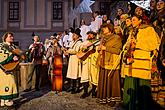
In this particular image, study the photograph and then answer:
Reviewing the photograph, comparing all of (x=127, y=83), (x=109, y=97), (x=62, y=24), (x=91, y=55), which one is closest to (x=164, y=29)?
(x=127, y=83)

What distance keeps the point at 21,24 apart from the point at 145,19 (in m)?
22.2

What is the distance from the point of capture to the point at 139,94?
666cm

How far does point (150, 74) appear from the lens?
6.48m

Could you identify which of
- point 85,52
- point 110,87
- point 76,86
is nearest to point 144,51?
point 110,87

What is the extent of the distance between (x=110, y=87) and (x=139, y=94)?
46.7 inches

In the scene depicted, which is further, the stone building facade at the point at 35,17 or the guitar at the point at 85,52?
A: the stone building facade at the point at 35,17

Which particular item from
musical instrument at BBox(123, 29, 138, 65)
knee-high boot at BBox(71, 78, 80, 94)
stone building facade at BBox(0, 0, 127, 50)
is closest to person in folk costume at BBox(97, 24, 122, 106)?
musical instrument at BBox(123, 29, 138, 65)

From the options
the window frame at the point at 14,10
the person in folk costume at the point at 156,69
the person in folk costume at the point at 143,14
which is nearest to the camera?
the person in folk costume at the point at 156,69

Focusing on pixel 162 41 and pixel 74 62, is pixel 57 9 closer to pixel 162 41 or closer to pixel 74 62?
pixel 74 62

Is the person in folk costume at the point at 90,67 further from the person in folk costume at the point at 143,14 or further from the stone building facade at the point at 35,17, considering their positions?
the stone building facade at the point at 35,17

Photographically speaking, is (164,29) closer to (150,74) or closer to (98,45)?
(150,74)

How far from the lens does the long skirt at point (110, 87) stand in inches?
302

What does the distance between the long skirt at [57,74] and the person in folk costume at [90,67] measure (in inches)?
43.9

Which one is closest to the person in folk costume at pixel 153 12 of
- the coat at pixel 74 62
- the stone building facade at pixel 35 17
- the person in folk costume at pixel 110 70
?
the person in folk costume at pixel 110 70
